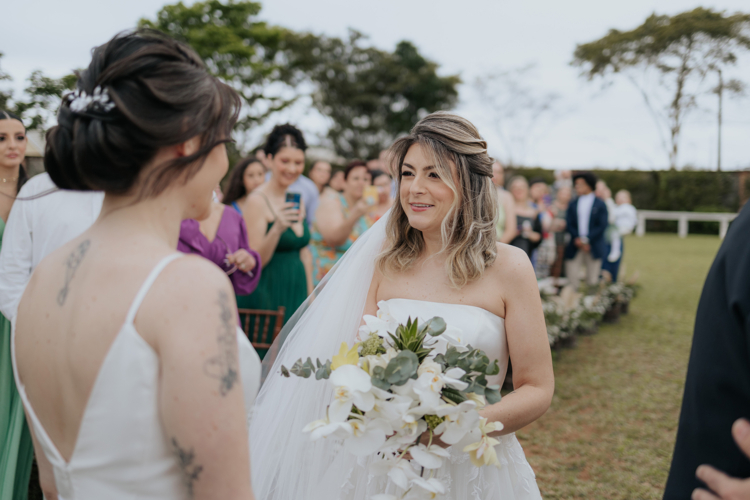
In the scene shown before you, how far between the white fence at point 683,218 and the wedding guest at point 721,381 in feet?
96.6

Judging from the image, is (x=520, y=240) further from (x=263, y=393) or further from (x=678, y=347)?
(x=263, y=393)

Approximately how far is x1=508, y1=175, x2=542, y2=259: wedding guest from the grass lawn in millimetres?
1663

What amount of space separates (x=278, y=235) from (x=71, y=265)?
303cm

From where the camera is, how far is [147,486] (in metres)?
1.12

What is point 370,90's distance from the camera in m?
37.8

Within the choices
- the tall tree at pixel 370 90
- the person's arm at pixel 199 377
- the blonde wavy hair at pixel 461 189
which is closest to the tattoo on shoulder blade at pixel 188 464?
the person's arm at pixel 199 377

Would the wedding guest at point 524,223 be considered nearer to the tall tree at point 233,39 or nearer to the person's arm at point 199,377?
the person's arm at point 199,377

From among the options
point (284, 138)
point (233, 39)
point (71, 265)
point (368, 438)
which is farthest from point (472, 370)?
point (233, 39)

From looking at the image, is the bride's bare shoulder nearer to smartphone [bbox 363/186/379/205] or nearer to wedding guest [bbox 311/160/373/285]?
smartphone [bbox 363/186/379/205]

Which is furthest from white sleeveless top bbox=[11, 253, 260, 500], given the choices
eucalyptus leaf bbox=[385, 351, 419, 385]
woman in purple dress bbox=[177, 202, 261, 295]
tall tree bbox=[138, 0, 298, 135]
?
tall tree bbox=[138, 0, 298, 135]

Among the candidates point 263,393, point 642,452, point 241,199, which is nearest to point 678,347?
point 642,452

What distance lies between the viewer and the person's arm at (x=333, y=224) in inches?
223

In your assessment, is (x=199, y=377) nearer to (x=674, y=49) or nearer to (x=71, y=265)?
(x=71, y=265)

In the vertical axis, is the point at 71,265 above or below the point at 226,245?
above
